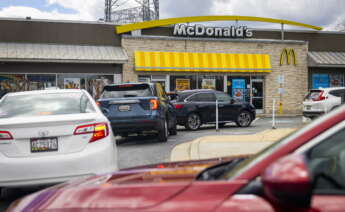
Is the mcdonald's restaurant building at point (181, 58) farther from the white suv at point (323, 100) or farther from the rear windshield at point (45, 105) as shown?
the rear windshield at point (45, 105)

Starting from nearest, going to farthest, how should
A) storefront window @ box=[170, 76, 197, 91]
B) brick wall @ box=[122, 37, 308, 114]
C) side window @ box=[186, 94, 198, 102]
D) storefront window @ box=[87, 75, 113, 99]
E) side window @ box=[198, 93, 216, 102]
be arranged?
side window @ box=[186, 94, 198, 102] → side window @ box=[198, 93, 216, 102] → storefront window @ box=[87, 75, 113, 99] → brick wall @ box=[122, 37, 308, 114] → storefront window @ box=[170, 76, 197, 91]

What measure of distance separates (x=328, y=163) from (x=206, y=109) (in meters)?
15.6

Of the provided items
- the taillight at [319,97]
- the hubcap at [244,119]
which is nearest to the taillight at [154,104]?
the hubcap at [244,119]

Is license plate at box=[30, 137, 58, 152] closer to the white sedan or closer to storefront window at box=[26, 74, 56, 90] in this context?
the white sedan

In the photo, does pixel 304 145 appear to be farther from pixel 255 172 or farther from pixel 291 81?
pixel 291 81

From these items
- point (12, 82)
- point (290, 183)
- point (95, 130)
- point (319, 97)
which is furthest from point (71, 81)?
point (290, 183)

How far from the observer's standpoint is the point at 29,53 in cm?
2508

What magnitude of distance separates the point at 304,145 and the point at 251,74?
2890 centimetres

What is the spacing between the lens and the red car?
1.69 meters

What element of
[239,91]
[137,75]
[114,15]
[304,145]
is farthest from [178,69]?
[304,145]

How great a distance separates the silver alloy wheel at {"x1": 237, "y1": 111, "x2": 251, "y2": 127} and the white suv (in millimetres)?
2653

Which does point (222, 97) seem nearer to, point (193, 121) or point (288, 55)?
point (193, 121)

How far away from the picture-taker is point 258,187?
195 cm

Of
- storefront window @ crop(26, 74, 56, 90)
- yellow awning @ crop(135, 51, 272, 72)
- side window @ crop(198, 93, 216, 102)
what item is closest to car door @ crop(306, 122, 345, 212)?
side window @ crop(198, 93, 216, 102)
